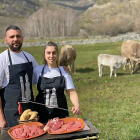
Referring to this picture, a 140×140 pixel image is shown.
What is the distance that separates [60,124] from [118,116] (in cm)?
397

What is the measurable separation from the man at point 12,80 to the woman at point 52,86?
0.24 meters

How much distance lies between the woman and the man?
235mm

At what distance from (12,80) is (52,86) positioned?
646mm

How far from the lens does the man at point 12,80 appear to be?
10.8ft

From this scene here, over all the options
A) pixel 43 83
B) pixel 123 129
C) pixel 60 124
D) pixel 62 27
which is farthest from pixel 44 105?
pixel 62 27

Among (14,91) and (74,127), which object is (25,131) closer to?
(74,127)

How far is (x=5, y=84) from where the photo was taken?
3346 millimetres

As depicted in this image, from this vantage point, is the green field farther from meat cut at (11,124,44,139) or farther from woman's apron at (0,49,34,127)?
meat cut at (11,124,44,139)

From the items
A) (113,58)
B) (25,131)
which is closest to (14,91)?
(25,131)

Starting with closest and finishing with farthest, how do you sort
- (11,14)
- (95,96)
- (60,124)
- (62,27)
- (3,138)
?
(3,138) → (60,124) → (95,96) → (62,27) → (11,14)

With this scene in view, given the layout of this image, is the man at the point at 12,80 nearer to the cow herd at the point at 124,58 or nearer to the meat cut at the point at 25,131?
the meat cut at the point at 25,131

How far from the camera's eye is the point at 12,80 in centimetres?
330

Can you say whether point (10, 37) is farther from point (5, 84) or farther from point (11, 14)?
point (11, 14)

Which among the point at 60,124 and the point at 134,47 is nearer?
the point at 60,124
